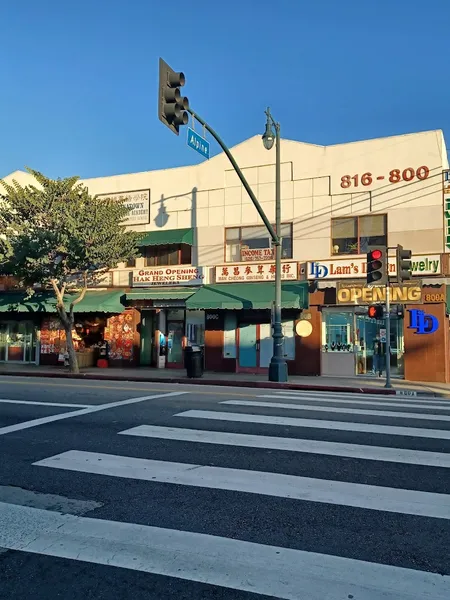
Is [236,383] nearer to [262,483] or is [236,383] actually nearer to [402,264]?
[402,264]

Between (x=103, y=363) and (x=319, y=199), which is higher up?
(x=319, y=199)

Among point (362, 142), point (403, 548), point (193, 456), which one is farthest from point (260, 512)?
point (362, 142)

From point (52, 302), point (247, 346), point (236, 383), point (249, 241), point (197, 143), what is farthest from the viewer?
point (52, 302)

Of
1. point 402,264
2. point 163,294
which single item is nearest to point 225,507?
point 402,264

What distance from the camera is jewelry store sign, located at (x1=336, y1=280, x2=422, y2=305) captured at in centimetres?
1838

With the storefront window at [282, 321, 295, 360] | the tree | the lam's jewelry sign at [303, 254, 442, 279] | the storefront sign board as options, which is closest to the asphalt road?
the lam's jewelry sign at [303, 254, 442, 279]

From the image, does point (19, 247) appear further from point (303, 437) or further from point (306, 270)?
point (303, 437)

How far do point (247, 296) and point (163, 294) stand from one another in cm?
398

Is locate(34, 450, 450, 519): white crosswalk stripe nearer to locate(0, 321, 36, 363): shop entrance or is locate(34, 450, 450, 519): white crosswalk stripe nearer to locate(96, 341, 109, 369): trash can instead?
locate(96, 341, 109, 369): trash can

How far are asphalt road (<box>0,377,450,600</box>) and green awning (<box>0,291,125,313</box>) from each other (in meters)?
13.1

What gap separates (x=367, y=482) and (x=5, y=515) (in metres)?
3.47

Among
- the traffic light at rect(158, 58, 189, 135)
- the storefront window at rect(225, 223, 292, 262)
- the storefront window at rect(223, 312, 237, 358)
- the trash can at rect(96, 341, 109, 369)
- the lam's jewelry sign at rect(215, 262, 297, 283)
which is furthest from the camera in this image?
the trash can at rect(96, 341, 109, 369)

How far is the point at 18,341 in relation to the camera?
25453 millimetres

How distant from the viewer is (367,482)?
209 inches
